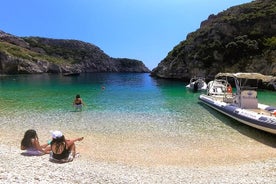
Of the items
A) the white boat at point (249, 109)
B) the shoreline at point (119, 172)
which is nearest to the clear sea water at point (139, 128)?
the white boat at point (249, 109)

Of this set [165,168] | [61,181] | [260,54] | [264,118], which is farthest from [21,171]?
[260,54]

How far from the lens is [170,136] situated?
16.4 meters

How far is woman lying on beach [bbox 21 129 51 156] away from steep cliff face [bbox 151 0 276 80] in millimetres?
56742

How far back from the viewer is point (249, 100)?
2166 centimetres

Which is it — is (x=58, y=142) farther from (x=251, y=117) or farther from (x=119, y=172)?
(x=251, y=117)

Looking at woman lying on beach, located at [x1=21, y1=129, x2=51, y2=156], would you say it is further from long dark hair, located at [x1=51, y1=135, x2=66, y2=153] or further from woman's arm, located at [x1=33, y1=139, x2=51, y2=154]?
long dark hair, located at [x1=51, y1=135, x2=66, y2=153]

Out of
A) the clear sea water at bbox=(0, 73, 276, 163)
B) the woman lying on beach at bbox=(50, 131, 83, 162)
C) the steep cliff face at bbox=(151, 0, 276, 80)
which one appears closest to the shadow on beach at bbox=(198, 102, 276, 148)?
the clear sea water at bbox=(0, 73, 276, 163)

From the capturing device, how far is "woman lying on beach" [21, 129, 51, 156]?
11799mm

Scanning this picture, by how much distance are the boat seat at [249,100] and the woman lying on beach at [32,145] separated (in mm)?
15559

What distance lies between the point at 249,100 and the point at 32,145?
1656 cm

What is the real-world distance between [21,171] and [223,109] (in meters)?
17.9

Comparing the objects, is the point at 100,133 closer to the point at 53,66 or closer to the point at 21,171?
the point at 21,171

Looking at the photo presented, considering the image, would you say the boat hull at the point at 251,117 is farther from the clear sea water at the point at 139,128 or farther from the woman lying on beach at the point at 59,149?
the woman lying on beach at the point at 59,149

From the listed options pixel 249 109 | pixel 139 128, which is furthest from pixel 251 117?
pixel 139 128
